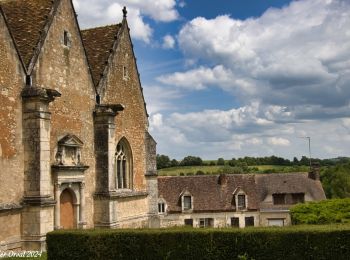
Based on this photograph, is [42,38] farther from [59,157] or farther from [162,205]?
[162,205]

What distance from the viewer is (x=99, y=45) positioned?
23766 millimetres

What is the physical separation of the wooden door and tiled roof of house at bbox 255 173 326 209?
3040cm

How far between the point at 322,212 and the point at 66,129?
748 inches

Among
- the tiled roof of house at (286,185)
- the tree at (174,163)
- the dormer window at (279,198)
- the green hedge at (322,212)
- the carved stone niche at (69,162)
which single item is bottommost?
the green hedge at (322,212)

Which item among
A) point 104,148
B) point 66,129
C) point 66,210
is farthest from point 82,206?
point 66,129

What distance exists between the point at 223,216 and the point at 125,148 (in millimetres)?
Answer: 23463

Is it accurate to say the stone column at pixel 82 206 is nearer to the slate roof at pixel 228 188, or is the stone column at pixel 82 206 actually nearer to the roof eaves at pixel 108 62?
the roof eaves at pixel 108 62

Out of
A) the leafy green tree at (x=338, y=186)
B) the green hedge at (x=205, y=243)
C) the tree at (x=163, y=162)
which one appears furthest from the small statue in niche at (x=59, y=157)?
the tree at (x=163, y=162)

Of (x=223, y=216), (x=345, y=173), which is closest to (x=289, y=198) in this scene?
(x=223, y=216)

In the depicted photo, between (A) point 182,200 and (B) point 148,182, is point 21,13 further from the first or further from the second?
(A) point 182,200

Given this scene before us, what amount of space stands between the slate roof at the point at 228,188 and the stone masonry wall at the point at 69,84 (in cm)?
2663

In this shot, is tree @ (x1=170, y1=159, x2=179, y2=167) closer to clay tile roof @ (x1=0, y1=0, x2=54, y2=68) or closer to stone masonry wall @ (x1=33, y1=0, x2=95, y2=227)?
stone masonry wall @ (x1=33, y1=0, x2=95, y2=227)

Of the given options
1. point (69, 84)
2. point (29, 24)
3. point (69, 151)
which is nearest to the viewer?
point (29, 24)

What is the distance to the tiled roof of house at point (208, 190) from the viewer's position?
4634cm
